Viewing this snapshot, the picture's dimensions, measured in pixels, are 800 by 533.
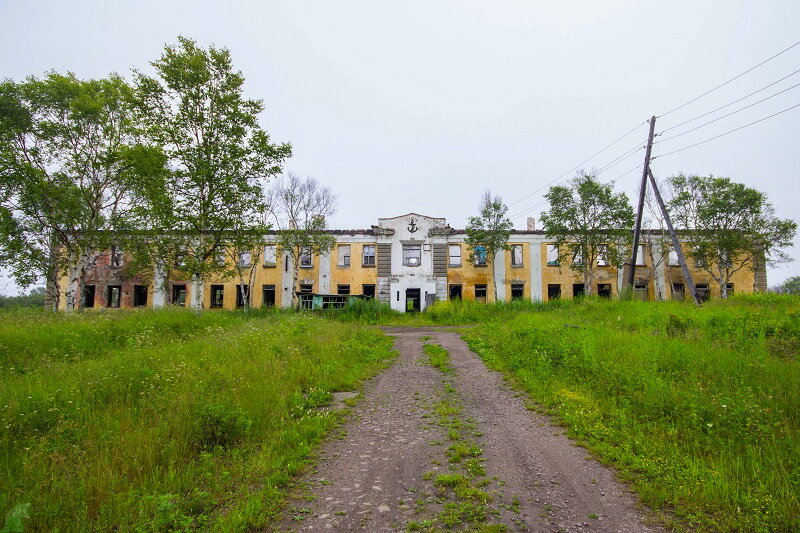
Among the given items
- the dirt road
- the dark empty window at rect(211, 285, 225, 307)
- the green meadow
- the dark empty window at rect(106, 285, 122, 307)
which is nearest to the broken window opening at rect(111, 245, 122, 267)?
the dark empty window at rect(106, 285, 122, 307)

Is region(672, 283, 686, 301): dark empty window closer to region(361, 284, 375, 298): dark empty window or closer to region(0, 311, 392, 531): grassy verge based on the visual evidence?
region(361, 284, 375, 298): dark empty window

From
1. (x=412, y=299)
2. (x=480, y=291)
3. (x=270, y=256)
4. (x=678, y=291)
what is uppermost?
(x=270, y=256)

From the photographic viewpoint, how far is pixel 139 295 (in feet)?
105

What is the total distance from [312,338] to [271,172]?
8082 mm

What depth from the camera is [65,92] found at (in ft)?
63.0

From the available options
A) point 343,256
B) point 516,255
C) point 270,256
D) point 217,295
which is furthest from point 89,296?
point 516,255

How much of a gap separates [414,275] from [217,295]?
17238 millimetres

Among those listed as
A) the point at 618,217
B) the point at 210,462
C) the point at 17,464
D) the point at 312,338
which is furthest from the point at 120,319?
the point at 618,217

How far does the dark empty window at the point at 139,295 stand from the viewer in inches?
1252

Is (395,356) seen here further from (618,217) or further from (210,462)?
(618,217)

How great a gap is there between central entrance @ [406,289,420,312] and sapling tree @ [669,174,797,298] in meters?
22.2

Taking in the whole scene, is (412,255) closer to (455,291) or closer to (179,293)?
(455,291)

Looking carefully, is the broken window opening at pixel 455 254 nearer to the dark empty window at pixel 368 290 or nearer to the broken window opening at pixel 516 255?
the broken window opening at pixel 516 255

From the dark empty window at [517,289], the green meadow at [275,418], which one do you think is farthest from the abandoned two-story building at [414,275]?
the green meadow at [275,418]
